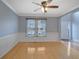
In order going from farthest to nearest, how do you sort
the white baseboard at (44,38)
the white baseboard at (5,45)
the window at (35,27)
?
the window at (35,27) < the white baseboard at (44,38) < the white baseboard at (5,45)

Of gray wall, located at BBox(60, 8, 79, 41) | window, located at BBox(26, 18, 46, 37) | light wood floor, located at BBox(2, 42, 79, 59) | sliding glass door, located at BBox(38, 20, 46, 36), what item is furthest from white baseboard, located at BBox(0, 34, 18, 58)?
Answer: gray wall, located at BBox(60, 8, 79, 41)

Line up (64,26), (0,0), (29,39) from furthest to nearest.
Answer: (64,26)
(29,39)
(0,0)

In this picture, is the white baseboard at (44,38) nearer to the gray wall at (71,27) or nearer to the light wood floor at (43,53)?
the gray wall at (71,27)

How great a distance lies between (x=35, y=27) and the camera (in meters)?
9.96

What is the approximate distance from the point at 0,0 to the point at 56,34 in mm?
6642

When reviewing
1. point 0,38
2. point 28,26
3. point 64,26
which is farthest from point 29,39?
point 0,38

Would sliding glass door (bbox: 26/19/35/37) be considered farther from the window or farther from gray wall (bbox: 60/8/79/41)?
gray wall (bbox: 60/8/79/41)

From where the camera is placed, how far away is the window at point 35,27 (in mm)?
9914

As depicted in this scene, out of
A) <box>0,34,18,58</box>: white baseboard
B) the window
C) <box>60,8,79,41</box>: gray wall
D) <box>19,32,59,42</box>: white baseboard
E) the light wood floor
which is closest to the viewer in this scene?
the light wood floor

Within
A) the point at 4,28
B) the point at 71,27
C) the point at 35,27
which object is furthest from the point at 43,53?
the point at 71,27

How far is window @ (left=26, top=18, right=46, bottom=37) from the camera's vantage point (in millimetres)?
9914

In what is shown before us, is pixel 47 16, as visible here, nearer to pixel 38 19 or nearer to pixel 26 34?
pixel 38 19

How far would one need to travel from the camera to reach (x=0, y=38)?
4391mm

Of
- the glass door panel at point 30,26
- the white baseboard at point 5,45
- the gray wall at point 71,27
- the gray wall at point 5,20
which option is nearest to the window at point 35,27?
the glass door panel at point 30,26
